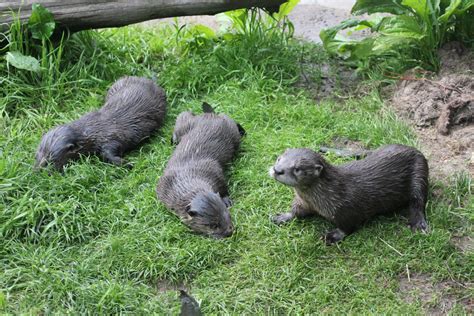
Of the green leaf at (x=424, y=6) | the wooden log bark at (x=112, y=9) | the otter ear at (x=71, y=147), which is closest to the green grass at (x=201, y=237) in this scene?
the otter ear at (x=71, y=147)

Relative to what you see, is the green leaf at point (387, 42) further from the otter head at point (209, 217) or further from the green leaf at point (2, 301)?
the green leaf at point (2, 301)

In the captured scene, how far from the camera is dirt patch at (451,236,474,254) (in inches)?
154

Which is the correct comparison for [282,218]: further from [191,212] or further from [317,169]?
[191,212]

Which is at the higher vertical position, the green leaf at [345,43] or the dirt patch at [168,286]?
the green leaf at [345,43]

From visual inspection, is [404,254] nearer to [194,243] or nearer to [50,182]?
[194,243]

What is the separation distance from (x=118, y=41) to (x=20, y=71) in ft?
3.68

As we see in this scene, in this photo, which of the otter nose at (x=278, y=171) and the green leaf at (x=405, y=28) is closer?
the otter nose at (x=278, y=171)

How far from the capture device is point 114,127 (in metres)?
5.08

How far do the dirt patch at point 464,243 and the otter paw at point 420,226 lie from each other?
0.18 m

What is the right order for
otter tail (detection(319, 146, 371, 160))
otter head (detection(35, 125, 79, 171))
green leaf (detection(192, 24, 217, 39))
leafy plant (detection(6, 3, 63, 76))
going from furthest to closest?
green leaf (detection(192, 24, 217, 39))
leafy plant (detection(6, 3, 63, 76))
otter tail (detection(319, 146, 371, 160))
otter head (detection(35, 125, 79, 171))

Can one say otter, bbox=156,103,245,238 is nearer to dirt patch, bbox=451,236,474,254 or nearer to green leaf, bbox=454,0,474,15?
dirt patch, bbox=451,236,474,254

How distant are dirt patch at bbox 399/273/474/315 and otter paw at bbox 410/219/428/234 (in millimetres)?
354

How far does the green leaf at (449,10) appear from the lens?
17.1ft

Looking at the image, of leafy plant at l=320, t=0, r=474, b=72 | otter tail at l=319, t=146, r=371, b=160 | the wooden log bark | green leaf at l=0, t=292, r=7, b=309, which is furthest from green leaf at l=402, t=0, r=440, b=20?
green leaf at l=0, t=292, r=7, b=309
